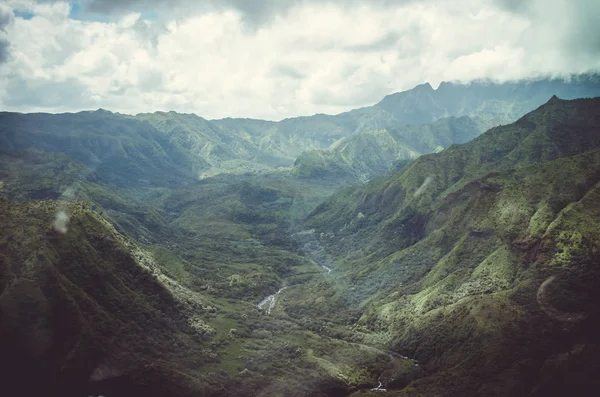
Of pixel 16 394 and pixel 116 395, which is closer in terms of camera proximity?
pixel 16 394

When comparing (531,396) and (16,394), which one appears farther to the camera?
(531,396)

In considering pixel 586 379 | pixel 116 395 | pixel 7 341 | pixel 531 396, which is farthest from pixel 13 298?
pixel 586 379

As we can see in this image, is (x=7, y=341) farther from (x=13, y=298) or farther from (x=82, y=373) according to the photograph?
(x=82, y=373)

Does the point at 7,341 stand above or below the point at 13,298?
below

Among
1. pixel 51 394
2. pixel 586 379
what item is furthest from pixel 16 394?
pixel 586 379

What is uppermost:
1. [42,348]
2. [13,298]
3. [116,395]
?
[13,298]

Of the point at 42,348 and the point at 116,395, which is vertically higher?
the point at 42,348

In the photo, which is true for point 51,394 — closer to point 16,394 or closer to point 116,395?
point 16,394

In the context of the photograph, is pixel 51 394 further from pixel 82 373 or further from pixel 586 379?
pixel 586 379
